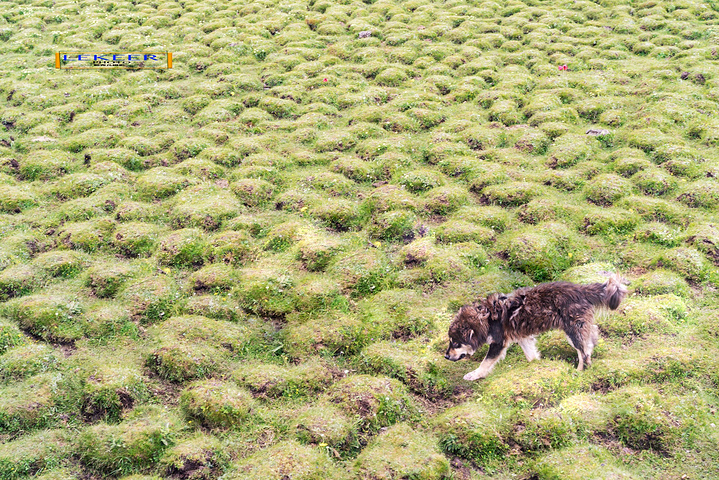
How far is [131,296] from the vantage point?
11.5 meters

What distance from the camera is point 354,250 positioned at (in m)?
13.0

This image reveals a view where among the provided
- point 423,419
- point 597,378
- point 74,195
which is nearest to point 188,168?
point 74,195

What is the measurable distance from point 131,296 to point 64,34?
76.4ft

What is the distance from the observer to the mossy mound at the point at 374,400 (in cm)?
867

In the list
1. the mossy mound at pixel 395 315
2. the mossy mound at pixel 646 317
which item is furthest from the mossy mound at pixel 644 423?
the mossy mound at pixel 395 315

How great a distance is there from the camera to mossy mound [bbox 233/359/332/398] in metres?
Result: 9.25

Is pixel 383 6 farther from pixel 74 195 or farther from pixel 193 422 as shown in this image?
pixel 193 422

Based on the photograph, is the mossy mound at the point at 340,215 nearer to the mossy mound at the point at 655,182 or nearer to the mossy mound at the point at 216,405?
the mossy mound at the point at 216,405

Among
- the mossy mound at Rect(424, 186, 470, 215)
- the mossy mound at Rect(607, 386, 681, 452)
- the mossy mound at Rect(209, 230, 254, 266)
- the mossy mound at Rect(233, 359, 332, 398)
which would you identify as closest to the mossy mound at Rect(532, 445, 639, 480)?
the mossy mound at Rect(607, 386, 681, 452)

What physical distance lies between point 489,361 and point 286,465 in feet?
13.8

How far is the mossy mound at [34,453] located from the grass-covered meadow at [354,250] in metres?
0.05

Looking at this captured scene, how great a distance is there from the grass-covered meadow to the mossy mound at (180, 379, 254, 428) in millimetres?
38

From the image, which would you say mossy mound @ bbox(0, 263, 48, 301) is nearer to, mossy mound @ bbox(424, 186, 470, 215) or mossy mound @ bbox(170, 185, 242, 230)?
mossy mound @ bbox(170, 185, 242, 230)

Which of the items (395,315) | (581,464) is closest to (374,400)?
(395,315)
